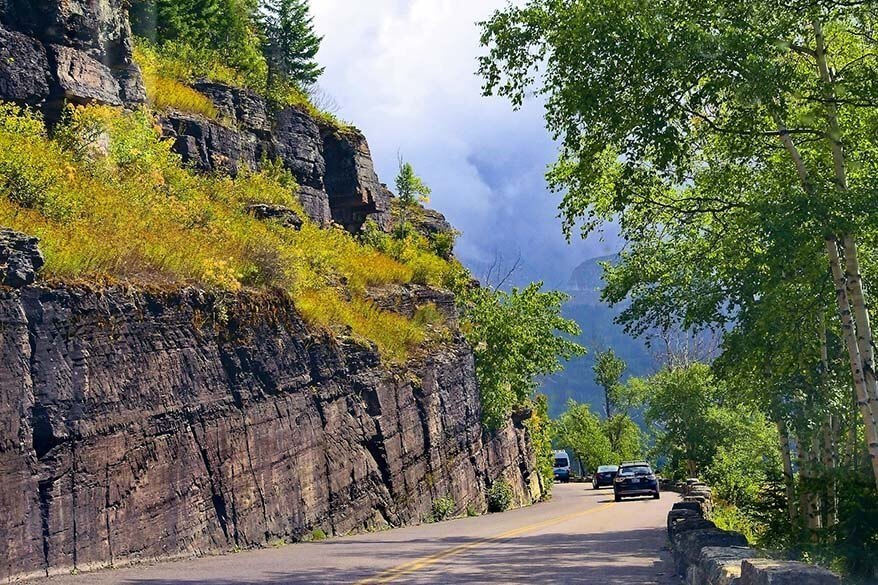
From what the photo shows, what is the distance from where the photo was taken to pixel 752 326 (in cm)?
1756

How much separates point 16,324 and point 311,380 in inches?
391

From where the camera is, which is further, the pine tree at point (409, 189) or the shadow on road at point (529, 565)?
the pine tree at point (409, 189)

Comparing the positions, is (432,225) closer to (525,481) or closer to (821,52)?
(525,481)

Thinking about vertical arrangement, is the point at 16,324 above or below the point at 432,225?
A: below

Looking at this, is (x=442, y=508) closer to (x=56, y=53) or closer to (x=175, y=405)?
(x=175, y=405)

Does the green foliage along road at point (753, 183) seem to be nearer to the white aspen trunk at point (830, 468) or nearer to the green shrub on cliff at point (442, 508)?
the white aspen trunk at point (830, 468)

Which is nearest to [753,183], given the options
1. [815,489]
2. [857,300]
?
[857,300]

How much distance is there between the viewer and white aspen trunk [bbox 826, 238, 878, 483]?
45.4ft

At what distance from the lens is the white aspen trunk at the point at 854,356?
13836mm

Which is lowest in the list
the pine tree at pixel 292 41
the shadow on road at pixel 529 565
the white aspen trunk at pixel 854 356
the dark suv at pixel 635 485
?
the dark suv at pixel 635 485

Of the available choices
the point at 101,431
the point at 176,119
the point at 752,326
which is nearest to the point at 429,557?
the point at 101,431

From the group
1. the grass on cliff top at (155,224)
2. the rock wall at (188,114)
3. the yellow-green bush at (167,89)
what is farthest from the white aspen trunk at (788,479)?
the yellow-green bush at (167,89)

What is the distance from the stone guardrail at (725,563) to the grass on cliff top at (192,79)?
23.4m

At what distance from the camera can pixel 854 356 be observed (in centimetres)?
1444
